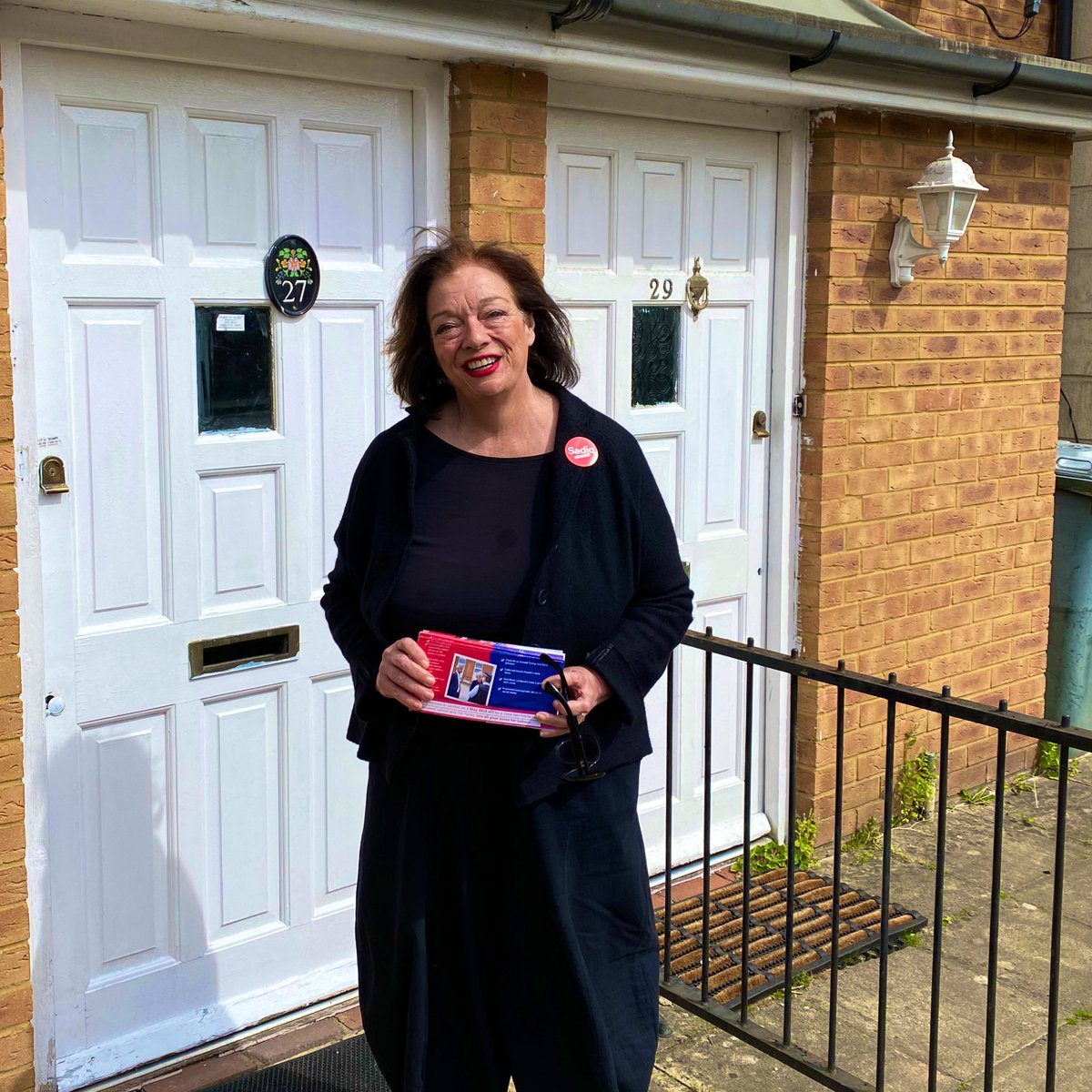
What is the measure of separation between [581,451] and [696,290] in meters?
2.25

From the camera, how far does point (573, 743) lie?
2.51 metres

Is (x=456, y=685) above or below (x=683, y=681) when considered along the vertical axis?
above

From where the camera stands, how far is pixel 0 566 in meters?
3.12

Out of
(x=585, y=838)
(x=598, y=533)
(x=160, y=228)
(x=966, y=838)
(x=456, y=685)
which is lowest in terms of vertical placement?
(x=966, y=838)

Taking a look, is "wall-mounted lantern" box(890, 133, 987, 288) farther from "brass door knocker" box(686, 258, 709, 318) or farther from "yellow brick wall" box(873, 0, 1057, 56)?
"brass door knocker" box(686, 258, 709, 318)

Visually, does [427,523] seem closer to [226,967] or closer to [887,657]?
[226,967]

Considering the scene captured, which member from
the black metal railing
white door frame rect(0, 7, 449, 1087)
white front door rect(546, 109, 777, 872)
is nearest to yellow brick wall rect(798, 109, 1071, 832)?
white front door rect(546, 109, 777, 872)

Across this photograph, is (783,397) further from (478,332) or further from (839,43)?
(478,332)

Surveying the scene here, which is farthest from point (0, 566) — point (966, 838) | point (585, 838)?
point (966, 838)

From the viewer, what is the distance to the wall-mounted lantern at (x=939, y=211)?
15.9 ft

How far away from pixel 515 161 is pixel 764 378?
145 centimetres

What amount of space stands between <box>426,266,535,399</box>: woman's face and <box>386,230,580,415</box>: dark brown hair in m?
0.03

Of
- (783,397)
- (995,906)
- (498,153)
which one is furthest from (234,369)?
(995,906)

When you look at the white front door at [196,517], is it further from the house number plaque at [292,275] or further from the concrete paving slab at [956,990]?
the concrete paving slab at [956,990]
